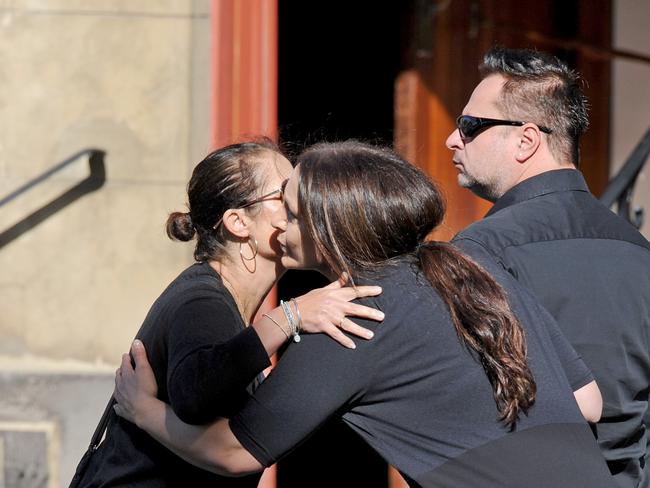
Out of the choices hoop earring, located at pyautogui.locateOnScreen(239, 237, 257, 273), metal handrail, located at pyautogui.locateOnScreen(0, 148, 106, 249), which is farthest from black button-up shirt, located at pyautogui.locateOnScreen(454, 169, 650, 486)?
metal handrail, located at pyautogui.locateOnScreen(0, 148, 106, 249)

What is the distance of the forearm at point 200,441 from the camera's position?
5.98ft

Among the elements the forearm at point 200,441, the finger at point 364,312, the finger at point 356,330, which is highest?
the finger at point 364,312

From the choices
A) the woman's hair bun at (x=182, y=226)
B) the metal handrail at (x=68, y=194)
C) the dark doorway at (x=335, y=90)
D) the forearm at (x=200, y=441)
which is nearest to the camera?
the forearm at (x=200, y=441)

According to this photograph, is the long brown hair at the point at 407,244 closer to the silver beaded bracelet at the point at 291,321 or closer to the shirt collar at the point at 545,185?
the silver beaded bracelet at the point at 291,321

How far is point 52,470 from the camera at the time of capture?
436 cm

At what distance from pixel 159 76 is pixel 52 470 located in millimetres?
1764

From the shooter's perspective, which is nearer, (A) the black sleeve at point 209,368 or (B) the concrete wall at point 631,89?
(A) the black sleeve at point 209,368

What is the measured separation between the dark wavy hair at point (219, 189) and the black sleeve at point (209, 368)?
41 cm

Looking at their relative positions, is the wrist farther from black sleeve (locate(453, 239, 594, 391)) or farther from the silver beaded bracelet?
black sleeve (locate(453, 239, 594, 391))

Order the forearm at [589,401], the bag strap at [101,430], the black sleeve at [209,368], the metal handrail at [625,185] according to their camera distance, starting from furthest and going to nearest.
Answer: the metal handrail at [625,185]
the bag strap at [101,430]
the forearm at [589,401]
the black sleeve at [209,368]

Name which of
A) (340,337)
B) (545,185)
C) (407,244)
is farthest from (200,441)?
(545,185)

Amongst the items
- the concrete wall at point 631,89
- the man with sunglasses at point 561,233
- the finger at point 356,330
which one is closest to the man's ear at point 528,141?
the man with sunglasses at point 561,233

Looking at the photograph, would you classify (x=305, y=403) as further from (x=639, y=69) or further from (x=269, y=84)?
(x=639, y=69)

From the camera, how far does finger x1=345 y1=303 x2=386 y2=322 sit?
171 cm
